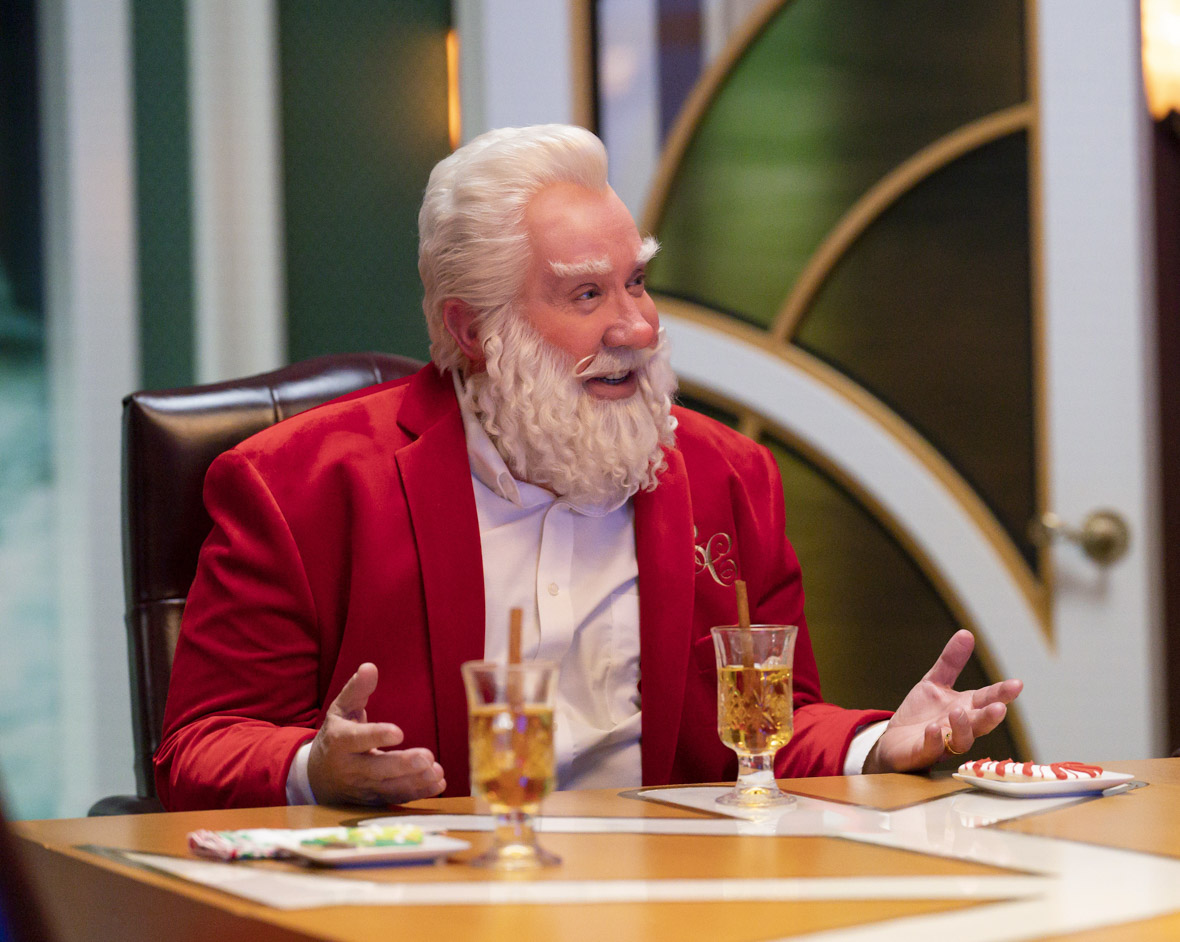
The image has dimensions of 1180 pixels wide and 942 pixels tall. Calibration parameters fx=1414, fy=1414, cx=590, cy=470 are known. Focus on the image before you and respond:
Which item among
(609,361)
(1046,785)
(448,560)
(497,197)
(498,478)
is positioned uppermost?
(497,197)

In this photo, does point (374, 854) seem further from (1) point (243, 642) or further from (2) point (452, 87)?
(2) point (452, 87)

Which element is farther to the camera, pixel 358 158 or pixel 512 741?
pixel 358 158

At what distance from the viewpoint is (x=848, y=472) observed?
9.51 ft

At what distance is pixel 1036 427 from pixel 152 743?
174 cm

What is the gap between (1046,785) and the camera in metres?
1.29

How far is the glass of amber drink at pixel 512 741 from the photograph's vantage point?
0.99 meters

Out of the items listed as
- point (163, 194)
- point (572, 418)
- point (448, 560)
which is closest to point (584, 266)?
point (572, 418)

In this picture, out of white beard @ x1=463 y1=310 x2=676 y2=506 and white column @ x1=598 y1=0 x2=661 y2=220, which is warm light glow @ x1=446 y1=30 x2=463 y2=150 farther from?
white beard @ x1=463 y1=310 x2=676 y2=506

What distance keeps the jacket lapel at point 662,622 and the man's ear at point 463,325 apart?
1.05 feet

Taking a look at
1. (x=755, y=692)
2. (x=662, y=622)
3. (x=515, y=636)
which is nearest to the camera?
(x=515, y=636)

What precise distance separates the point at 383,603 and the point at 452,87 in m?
1.84

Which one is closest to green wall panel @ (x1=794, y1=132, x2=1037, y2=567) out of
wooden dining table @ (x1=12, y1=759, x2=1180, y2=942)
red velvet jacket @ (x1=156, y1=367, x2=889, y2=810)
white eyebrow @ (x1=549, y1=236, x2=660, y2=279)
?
red velvet jacket @ (x1=156, y1=367, x2=889, y2=810)

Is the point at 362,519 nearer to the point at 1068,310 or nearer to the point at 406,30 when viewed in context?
the point at 1068,310

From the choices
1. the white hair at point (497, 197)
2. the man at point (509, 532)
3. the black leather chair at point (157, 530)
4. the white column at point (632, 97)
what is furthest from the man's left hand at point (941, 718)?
the white column at point (632, 97)
